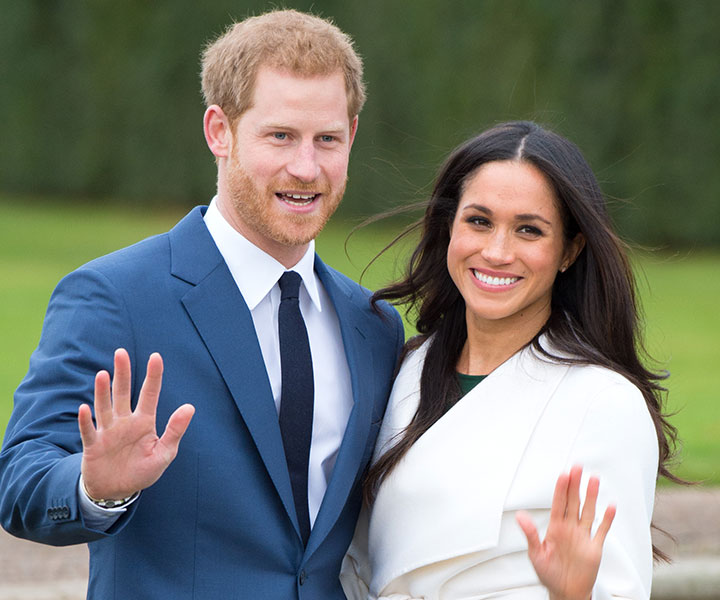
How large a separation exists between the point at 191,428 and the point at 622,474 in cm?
107

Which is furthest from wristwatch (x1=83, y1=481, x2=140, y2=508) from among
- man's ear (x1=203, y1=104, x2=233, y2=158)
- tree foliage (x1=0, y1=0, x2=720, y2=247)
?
tree foliage (x1=0, y1=0, x2=720, y2=247)

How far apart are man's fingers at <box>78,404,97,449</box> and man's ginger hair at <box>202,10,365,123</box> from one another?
1084mm

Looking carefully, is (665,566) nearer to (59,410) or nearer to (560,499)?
(560,499)

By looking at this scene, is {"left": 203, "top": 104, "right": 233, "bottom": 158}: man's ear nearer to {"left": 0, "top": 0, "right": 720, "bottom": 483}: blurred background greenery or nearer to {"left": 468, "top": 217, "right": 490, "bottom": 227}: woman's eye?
{"left": 468, "top": 217, "right": 490, "bottom": 227}: woman's eye

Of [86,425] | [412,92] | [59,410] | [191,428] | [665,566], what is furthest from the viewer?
[412,92]

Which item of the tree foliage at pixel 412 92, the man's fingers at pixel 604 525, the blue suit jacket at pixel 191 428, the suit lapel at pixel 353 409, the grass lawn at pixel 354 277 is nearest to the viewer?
the man's fingers at pixel 604 525

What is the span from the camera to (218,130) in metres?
3.09

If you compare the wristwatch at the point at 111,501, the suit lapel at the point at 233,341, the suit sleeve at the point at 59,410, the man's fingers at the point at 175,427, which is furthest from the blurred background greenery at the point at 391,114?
the man's fingers at the point at 175,427

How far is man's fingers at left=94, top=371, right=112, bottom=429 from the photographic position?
7.30ft

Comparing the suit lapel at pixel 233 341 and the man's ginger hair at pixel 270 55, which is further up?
the man's ginger hair at pixel 270 55

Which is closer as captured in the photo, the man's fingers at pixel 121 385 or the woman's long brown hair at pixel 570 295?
the man's fingers at pixel 121 385

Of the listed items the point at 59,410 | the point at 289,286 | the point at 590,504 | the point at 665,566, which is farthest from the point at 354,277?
the point at 590,504

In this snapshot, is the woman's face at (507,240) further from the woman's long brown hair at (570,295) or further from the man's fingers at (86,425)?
the man's fingers at (86,425)

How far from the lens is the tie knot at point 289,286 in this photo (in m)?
3.03
